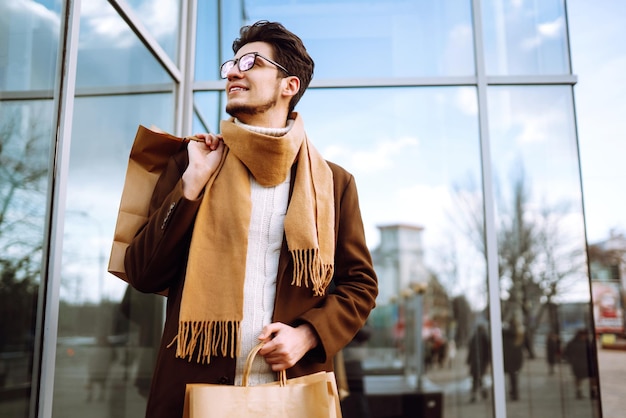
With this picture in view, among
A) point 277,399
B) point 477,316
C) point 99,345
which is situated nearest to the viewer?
point 277,399

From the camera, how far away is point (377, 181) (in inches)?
224

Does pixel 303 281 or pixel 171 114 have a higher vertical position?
pixel 171 114

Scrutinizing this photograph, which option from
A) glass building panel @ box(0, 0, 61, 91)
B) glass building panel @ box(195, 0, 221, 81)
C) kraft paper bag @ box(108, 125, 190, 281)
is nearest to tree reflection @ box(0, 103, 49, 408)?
glass building panel @ box(0, 0, 61, 91)

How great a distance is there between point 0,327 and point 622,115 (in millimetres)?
4366

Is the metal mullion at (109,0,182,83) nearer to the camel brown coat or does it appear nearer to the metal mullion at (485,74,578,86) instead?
the camel brown coat

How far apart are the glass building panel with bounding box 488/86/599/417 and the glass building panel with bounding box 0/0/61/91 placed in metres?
3.33

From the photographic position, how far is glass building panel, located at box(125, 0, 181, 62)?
3.67 meters

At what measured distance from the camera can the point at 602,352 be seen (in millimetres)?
4316

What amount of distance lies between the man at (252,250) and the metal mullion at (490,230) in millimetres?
2585

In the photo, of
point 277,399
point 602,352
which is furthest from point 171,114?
point 602,352

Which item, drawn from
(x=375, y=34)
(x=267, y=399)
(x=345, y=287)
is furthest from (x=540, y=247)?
(x=267, y=399)

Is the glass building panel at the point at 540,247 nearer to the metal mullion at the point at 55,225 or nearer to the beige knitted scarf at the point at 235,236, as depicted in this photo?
the beige knitted scarf at the point at 235,236

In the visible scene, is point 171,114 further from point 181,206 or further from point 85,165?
point 181,206

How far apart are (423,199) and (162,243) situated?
4.26m
